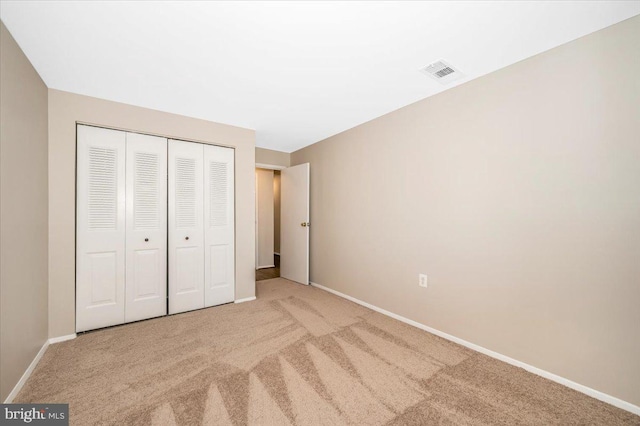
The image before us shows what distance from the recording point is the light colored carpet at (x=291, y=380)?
1.55m

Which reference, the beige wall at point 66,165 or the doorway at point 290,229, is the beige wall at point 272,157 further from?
the beige wall at point 66,165

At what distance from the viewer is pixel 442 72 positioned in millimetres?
2203

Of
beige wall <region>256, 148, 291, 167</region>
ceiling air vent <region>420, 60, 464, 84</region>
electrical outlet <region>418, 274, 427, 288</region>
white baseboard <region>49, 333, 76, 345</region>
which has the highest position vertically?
ceiling air vent <region>420, 60, 464, 84</region>

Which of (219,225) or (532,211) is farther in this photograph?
(219,225)

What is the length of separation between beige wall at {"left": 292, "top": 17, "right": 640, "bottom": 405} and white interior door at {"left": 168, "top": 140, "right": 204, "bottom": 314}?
232cm

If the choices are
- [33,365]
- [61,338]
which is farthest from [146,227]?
[33,365]

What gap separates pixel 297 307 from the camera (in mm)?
3275

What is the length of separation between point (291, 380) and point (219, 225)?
2188 mm

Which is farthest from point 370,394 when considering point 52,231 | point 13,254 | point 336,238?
point 52,231

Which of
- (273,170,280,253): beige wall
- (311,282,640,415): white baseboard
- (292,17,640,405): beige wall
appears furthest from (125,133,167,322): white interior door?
(273,170,280,253): beige wall

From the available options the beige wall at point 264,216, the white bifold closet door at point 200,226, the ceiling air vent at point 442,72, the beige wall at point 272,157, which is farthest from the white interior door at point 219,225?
the ceiling air vent at point 442,72

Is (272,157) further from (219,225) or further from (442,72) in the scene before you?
(442,72)

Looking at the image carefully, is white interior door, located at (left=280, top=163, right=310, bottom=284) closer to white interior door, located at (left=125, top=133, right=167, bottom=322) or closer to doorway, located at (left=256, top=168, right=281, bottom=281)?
doorway, located at (left=256, top=168, right=281, bottom=281)

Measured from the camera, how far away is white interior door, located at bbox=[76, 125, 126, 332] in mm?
2586
